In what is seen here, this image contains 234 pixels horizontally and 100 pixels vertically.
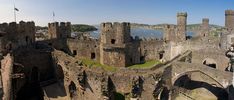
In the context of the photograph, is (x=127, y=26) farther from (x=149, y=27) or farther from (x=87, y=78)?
(x=149, y=27)

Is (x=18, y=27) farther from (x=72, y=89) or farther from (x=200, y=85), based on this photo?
(x=200, y=85)

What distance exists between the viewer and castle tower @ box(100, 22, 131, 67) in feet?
123

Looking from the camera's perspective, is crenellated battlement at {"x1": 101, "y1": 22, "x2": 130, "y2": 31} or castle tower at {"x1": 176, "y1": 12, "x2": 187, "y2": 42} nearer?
crenellated battlement at {"x1": 101, "y1": 22, "x2": 130, "y2": 31}

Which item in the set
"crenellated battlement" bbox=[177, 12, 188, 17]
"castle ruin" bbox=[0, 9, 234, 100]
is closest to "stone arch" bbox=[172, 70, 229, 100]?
"castle ruin" bbox=[0, 9, 234, 100]

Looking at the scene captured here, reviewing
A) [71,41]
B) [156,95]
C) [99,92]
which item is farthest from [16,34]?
[156,95]

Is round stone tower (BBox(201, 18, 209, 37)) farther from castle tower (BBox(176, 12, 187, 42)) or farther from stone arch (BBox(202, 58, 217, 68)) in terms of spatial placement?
stone arch (BBox(202, 58, 217, 68))

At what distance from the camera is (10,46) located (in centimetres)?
3050

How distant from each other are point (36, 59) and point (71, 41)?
36.0 ft

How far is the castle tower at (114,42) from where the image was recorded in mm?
37469

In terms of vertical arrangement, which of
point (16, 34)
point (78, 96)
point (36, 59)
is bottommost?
point (78, 96)

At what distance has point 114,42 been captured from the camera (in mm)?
37719

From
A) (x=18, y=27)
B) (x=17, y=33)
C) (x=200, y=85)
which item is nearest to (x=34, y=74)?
(x=17, y=33)

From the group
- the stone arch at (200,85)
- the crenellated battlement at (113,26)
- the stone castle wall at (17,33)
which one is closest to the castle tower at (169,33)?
the crenellated battlement at (113,26)

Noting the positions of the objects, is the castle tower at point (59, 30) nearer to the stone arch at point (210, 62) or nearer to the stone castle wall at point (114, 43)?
the stone castle wall at point (114, 43)
